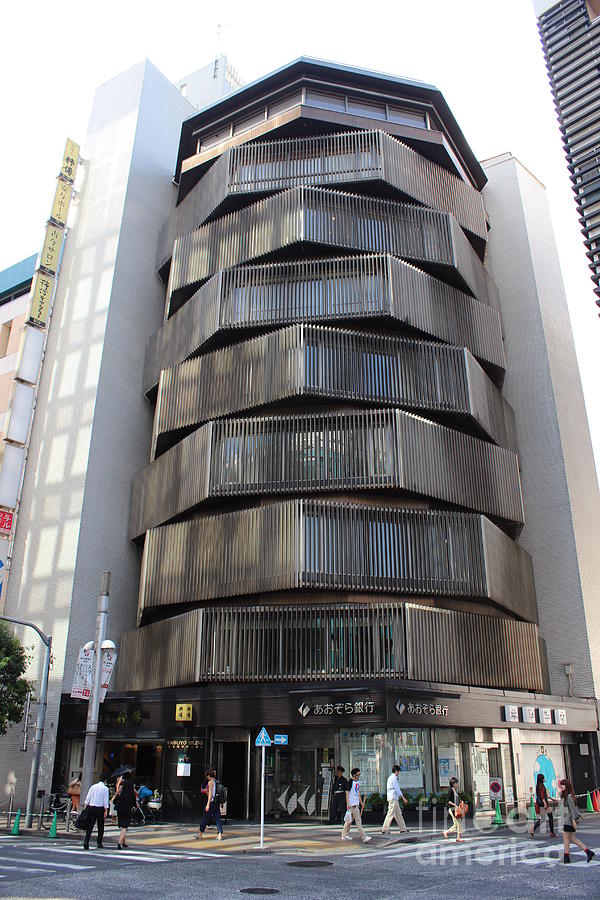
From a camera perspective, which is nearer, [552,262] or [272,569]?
[272,569]

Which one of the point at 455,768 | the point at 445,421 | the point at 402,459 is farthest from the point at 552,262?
the point at 455,768

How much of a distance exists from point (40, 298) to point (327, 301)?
1654cm

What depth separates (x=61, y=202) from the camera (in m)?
42.1

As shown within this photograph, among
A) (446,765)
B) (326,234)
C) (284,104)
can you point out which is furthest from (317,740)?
(284,104)

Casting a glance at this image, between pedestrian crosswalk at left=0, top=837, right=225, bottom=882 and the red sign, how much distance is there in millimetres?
19075

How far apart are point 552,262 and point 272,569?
30.1m

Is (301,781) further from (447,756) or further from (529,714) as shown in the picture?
(529,714)

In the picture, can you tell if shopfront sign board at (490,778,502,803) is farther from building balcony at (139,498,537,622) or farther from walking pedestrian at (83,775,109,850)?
walking pedestrian at (83,775,109,850)

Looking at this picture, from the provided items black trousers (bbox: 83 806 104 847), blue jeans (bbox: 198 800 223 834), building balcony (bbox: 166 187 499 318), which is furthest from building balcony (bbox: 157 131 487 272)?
black trousers (bbox: 83 806 104 847)

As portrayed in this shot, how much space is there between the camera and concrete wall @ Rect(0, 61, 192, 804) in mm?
33250

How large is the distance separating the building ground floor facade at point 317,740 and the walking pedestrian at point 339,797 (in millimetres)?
1290

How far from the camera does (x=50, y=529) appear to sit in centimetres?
3500

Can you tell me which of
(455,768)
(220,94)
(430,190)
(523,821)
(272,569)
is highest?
(220,94)

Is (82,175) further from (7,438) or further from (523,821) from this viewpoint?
(523,821)
